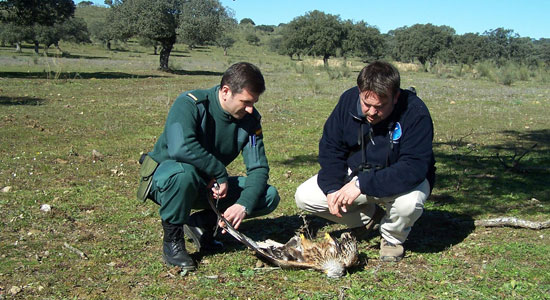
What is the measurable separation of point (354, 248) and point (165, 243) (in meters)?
1.31

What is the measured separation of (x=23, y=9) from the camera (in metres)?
19.5

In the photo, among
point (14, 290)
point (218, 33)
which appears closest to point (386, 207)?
point (14, 290)

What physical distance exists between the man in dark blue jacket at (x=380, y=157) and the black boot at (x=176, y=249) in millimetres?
961

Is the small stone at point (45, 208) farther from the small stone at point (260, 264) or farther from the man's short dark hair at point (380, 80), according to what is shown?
the man's short dark hair at point (380, 80)

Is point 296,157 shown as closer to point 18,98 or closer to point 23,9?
point 18,98

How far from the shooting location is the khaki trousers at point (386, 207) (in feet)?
11.7

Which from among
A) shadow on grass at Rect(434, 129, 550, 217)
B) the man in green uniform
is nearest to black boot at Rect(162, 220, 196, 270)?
the man in green uniform

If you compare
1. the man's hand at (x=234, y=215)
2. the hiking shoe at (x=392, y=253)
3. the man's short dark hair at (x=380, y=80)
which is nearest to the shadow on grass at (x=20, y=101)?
the man's hand at (x=234, y=215)

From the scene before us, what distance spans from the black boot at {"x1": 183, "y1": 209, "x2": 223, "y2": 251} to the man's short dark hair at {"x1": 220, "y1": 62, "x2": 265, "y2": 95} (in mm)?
1119

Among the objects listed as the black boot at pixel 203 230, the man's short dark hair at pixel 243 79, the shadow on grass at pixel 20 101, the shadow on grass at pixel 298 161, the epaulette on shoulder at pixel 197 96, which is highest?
the man's short dark hair at pixel 243 79

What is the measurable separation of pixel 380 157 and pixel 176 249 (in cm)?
155

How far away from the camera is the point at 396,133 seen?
3.55m

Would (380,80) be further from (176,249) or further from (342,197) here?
(176,249)

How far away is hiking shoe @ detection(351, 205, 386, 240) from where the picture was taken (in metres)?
3.99
